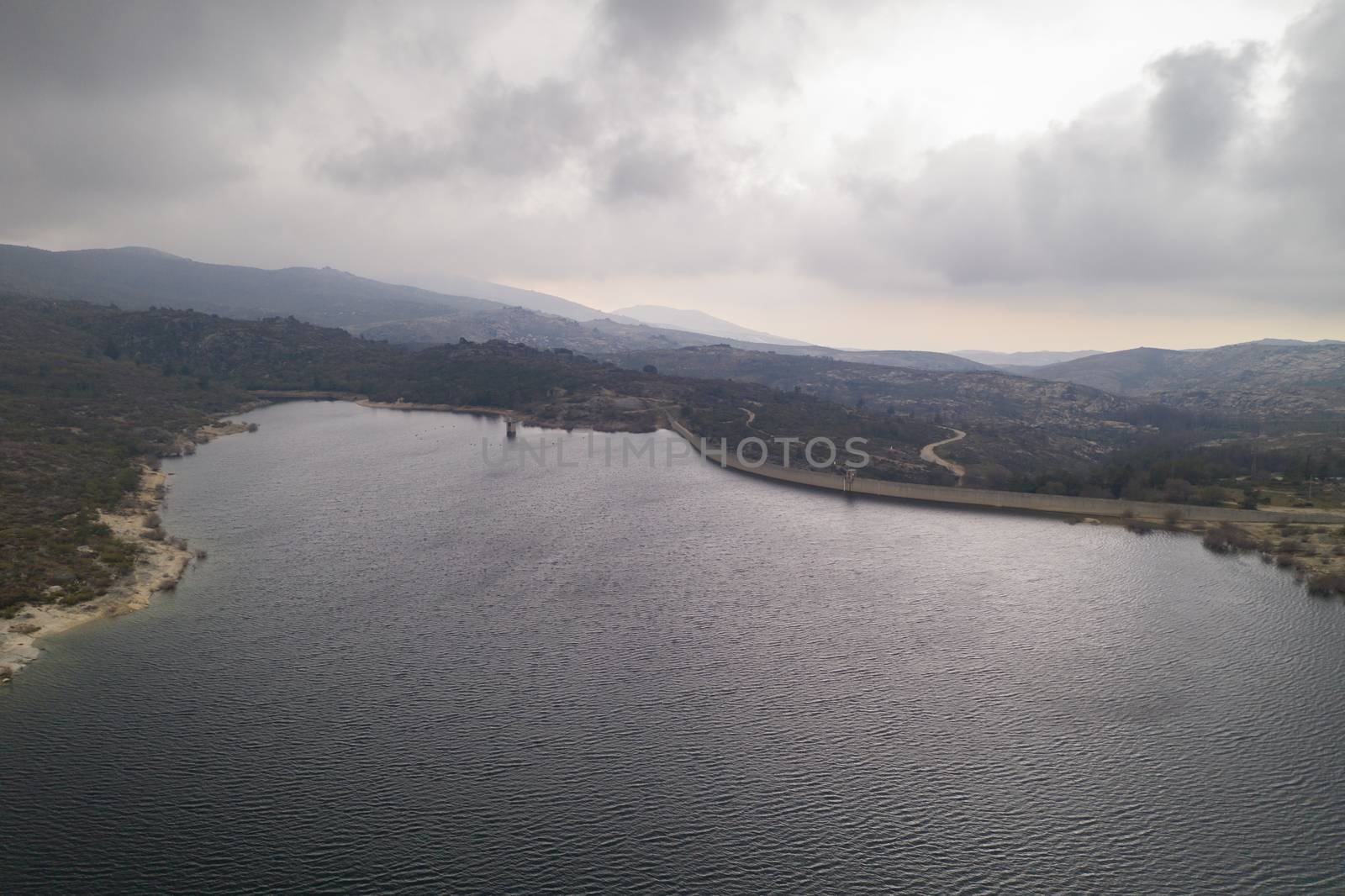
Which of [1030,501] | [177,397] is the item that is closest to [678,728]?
[1030,501]

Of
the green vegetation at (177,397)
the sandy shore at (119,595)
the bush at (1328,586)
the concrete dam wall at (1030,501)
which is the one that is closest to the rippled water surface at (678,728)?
the sandy shore at (119,595)

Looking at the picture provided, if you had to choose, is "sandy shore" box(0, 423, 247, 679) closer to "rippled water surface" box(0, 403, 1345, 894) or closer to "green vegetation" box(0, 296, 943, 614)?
"green vegetation" box(0, 296, 943, 614)

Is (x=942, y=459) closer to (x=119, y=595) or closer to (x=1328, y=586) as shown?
(x=1328, y=586)

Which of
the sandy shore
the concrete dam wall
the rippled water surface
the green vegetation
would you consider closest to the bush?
the rippled water surface

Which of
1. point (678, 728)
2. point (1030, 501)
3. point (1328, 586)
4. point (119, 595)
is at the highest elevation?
point (1030, 501)

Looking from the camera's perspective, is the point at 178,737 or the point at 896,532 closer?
the point at 178,737

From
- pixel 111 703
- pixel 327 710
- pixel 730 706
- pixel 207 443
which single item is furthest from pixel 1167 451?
pixel 207 443

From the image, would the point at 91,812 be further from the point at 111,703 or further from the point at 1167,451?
the point at 1167,451
